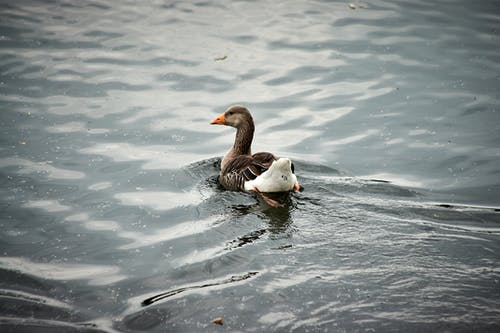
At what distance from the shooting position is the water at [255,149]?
577 cm

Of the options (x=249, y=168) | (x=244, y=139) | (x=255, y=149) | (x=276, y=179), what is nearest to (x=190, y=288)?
(x=276, y=179)

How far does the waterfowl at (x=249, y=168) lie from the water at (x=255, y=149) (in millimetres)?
273

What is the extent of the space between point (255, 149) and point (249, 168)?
1719mm

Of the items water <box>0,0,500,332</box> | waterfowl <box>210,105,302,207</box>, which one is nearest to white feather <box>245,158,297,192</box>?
waterfowl <box>210,105,302,207</box>

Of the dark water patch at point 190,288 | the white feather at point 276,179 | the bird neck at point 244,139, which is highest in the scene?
the bird neck at point 244,139

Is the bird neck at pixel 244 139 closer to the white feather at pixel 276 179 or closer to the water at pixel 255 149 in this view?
the water at pixel 255 149

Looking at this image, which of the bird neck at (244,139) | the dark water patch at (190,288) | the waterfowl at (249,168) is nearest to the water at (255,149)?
the dark water patch at (190,288)

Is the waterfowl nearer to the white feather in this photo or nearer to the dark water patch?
the white feather

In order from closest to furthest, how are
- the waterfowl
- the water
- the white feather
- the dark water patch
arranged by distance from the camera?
the water, the dark water patch, the white feather, the waterfowl

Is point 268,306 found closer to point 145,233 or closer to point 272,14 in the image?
point 145,233

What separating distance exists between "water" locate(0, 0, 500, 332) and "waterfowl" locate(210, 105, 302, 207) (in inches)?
10.7

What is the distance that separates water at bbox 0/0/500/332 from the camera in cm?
577

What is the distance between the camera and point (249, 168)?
8664 millimetres

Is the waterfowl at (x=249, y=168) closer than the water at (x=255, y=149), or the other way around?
the water at (x=255, y=149)
